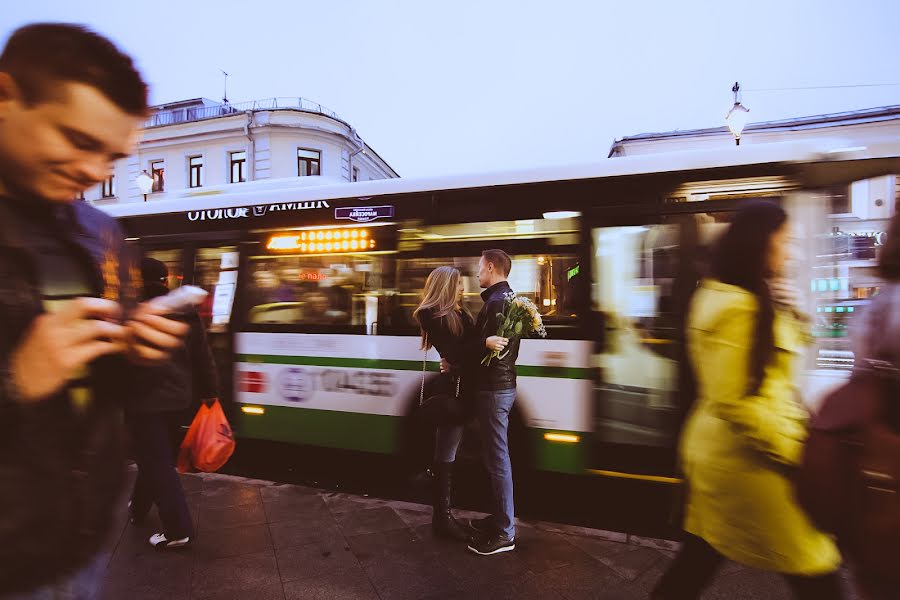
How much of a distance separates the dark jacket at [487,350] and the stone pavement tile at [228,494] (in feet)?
8.40

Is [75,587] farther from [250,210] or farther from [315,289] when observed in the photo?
[250,210]

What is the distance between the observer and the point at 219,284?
6.38 m

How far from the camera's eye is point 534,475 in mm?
5965

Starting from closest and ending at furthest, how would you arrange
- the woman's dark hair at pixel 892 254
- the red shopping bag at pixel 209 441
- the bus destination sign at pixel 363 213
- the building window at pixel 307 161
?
the woman's dark hair at pixel 892 254 → the red shopping bag at pixel 209 441 → the bus destination sign at pixel 363 213 → the building window at pixel 307 161

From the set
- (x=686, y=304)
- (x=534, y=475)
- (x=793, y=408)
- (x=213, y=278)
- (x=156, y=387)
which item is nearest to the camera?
(x=156, y=387)

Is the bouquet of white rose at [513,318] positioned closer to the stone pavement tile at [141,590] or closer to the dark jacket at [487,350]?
the dark jacket at [487,350]

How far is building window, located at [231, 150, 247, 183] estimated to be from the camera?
2721cm

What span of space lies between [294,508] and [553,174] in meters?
3.79

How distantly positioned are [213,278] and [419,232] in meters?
2.75

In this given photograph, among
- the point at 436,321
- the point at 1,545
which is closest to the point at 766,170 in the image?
the point at 436,321

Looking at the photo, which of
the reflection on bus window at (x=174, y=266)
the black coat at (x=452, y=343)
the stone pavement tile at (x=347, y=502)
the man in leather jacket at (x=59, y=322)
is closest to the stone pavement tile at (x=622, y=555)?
the black coat at (x=452, y=343)

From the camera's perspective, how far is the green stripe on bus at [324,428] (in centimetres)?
564

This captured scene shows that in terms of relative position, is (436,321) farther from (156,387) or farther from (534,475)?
(534,475)

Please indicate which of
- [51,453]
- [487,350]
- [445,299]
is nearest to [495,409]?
[487,350]
